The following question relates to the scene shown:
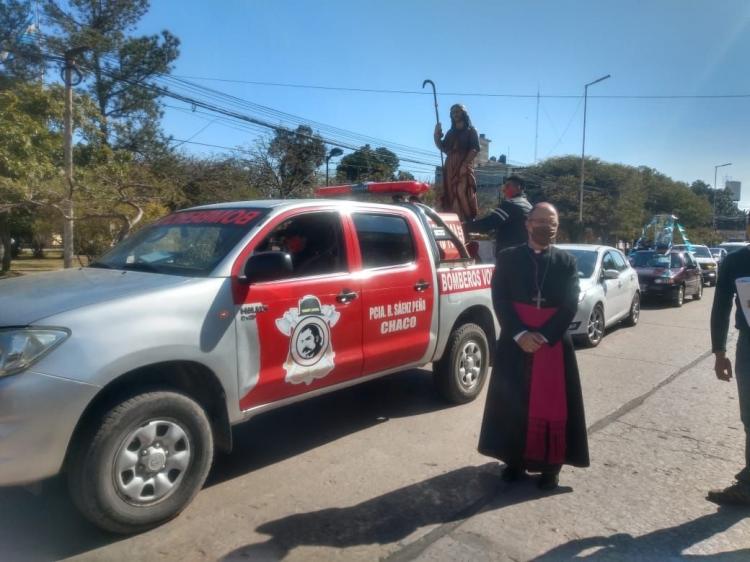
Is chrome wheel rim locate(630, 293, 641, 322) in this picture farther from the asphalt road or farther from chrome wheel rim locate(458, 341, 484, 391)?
chrome wheel rim locate(458, 341, 484, 391)

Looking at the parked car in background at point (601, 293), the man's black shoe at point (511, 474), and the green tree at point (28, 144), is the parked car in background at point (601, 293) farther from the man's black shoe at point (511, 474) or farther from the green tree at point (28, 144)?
the green tree at point (28, 144)

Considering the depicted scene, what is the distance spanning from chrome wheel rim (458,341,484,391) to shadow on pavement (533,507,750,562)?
8.18ft

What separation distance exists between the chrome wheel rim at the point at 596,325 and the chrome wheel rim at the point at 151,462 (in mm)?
7234

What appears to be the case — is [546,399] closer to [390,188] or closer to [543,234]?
[543,234]

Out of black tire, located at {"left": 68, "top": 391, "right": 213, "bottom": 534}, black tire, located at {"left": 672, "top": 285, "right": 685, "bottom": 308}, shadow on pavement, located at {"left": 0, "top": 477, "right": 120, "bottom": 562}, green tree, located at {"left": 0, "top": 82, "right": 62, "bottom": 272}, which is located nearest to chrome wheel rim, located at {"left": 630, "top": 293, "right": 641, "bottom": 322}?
black tire, located at {"left": 672, "top": 285, "right": 685, "bottom": 308}

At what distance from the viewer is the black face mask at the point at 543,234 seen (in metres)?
3.99

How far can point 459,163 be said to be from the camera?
803cm

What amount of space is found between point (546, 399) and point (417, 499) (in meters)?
1.06

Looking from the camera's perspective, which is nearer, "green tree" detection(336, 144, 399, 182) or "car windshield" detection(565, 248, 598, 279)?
"car windshield" detection(565, 248, 598, 279)

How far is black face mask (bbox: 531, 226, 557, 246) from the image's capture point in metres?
3.99

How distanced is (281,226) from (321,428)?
187 cm

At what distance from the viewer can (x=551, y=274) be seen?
402 cm

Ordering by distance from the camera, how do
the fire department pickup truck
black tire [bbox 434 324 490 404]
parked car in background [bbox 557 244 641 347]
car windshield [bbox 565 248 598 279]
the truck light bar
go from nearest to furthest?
the fire department pickup truck, black tire [bbox 434 324 490 404], the truck light bar, parked car in background [bbox 557 244 641 347], car windshield [bbox 565 248 598 279]

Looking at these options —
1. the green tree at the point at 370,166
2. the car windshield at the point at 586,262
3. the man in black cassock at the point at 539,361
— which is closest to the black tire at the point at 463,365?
the man in black cassock at the point at 539,361
